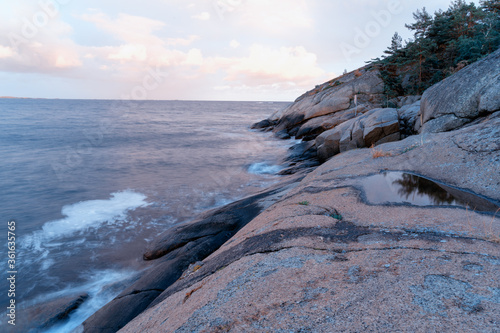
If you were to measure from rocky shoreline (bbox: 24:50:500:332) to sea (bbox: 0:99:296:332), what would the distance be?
54.2 inches

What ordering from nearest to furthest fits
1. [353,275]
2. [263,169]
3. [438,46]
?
[353,275], [263,169], [438,46]

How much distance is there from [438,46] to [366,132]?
16772 millimetres

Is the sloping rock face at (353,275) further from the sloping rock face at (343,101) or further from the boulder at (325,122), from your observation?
Answer: the sloping rock face at (343,101)

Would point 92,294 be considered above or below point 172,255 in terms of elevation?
below

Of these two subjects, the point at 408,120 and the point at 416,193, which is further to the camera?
the point at 408,120

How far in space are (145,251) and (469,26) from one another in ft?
99.8

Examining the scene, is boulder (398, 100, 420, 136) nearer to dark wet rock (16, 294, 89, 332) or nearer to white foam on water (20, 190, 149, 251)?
white foam on water (20, 190, 149, 251)

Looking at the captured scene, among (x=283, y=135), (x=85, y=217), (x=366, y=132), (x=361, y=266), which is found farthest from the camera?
(x=283, y=135)

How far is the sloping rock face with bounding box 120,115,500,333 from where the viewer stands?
8.34ft

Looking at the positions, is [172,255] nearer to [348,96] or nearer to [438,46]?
[348,96]

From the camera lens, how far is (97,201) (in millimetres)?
14109

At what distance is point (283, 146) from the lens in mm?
26969

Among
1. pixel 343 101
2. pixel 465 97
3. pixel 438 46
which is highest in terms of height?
pixel 438 46

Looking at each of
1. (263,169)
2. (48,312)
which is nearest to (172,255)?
(48,312)
